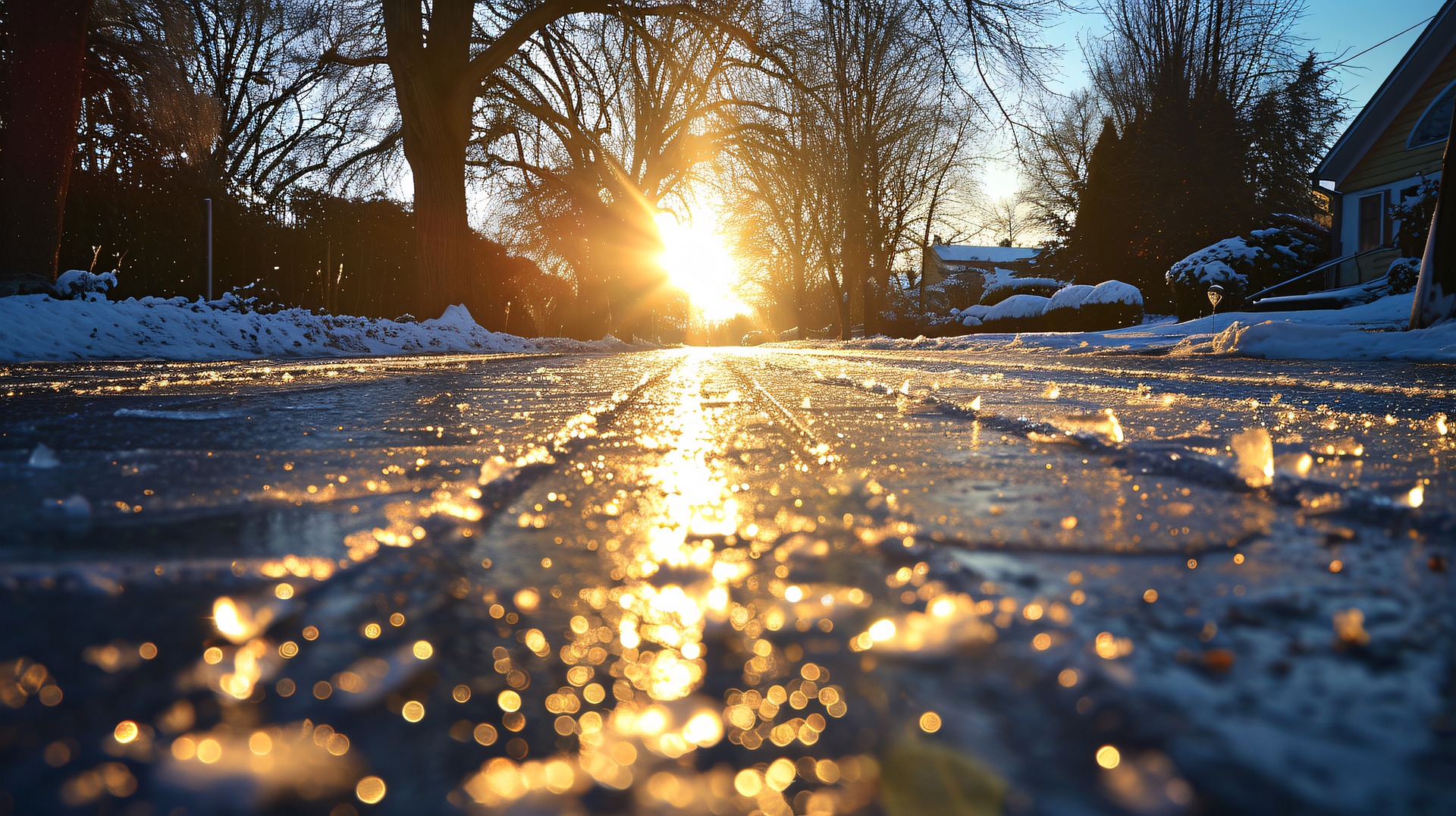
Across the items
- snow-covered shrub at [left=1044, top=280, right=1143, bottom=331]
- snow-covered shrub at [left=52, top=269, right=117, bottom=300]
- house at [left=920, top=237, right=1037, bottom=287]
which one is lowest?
snow-covered shrub at [left=52, top=269, right=117, bottom=300]

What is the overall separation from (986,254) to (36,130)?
68795mm

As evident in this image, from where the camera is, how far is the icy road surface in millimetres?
394

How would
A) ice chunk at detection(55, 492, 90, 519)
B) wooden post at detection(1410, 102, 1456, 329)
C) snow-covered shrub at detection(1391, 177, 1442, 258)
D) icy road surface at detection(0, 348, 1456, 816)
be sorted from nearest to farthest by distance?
icy road surface at detection(0, 348, 1456, 816)
ice chunk at detection(55, 492, 90, 519)
wooden post at detection(1410, 102, 1456, 329)
snow-covered shrub at detection(1391, 177, 1442, 258)

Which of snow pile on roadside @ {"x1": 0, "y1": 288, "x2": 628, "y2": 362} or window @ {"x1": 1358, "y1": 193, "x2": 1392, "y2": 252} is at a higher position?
window @ {"x1": 1358, "y1": 193, "x2": 1392, "y2": 252}

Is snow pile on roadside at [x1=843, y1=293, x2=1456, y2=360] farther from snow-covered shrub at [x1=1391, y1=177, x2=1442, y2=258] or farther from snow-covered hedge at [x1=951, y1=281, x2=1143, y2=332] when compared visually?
snow-covered hedge at [x1=951, y1=281, x2=1143, y2=332]

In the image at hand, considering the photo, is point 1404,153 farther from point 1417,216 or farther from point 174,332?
point 174,332

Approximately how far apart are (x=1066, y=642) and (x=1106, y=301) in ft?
56.1

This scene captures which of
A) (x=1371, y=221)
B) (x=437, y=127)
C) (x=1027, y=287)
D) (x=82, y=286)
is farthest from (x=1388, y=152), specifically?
(x=82, y=286)

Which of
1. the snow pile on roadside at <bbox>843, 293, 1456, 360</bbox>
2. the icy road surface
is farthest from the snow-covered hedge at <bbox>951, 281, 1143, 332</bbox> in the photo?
the icy road surface

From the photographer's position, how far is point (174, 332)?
568cm

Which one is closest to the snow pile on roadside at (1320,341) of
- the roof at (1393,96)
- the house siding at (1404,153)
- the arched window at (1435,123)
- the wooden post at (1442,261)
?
the wooden post at (1442,261)

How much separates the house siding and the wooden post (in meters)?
11.1

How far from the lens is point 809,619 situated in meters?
0.60

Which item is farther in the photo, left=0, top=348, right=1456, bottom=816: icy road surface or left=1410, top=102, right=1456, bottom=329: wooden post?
left=1410, top=102, right=1456, bottom=329: wooden post
